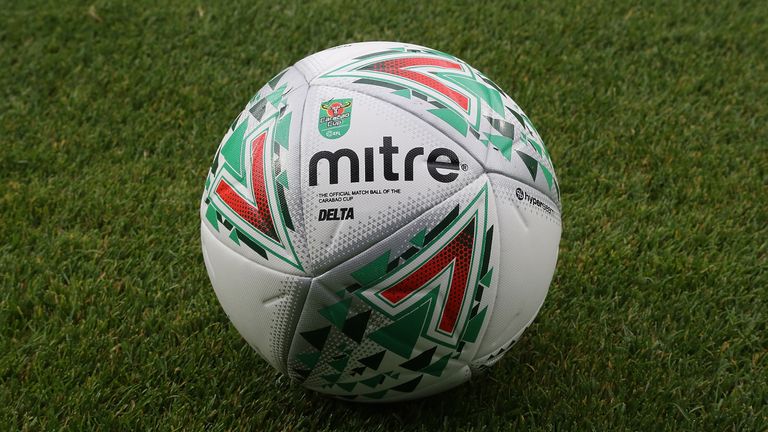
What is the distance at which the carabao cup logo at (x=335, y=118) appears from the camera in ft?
7.47

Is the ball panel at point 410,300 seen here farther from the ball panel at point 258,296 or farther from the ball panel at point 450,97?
the ball panel at point 450,97

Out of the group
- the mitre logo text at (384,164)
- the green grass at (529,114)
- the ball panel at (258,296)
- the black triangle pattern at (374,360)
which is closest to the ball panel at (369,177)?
the mitre logo text at (384,164)

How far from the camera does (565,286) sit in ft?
10.8

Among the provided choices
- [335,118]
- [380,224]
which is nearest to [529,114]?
[335,118]

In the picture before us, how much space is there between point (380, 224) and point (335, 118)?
13.4 inches

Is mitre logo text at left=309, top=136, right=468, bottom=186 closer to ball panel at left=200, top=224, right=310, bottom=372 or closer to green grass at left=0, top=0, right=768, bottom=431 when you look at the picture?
ball panel at left=200, top=224, right=310, bottom=372

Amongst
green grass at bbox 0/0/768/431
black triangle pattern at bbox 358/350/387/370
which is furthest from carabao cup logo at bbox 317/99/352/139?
green grass at bbox 0/0/768/431

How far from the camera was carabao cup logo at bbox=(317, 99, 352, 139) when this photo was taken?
7.47 feet

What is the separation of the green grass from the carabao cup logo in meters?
1.02

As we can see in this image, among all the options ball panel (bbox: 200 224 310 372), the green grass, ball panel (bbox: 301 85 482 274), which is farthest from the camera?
the green grass

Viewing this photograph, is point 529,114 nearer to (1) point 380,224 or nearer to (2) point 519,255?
(2) point 519,255

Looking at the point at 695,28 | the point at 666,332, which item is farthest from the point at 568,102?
the point at 666,332

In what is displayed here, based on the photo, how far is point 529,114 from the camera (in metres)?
4.30

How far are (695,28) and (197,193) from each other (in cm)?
314
